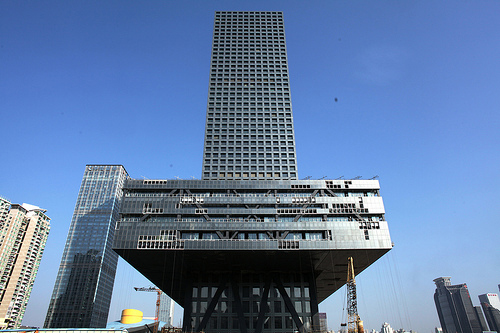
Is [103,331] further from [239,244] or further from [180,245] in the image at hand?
[239,244]

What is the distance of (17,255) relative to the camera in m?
152

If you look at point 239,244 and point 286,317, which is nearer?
point 239,244

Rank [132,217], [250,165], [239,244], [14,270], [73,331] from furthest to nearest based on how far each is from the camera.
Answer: [14,270]
[250,165]
[132,217]
[239,244]
[73,331]

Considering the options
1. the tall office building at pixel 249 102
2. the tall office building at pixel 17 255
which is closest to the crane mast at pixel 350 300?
the tall office building at pixel 249 102

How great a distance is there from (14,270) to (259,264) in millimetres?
129027

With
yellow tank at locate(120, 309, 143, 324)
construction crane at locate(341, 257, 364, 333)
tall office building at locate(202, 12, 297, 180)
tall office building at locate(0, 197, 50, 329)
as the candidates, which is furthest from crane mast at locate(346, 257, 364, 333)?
tall office building at locate(0, 197, 50, 329)

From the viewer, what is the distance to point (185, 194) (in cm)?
8050

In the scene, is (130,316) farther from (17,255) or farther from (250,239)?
(17,255)

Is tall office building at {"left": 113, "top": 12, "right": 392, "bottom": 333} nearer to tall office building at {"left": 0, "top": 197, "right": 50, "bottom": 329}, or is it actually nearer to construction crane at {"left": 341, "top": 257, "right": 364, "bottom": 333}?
construction crane at {"left": 341, "top": 257, "right": 364, "bottom": 333}

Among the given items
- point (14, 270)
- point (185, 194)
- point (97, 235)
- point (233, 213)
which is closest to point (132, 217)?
point (185, 194)

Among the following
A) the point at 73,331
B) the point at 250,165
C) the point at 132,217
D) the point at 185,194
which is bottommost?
the point at 73,331

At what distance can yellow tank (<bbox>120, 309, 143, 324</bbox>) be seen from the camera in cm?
10600

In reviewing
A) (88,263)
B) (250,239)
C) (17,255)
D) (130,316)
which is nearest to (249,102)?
(250,239)

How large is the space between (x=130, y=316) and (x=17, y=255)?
266ft
